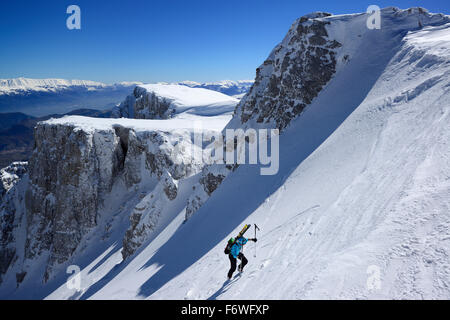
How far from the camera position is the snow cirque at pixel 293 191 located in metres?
5.44

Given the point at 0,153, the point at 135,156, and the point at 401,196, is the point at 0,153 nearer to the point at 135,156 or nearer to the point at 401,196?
the point at 135,156

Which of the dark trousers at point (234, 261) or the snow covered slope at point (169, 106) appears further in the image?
the snow covered slope at point (169, 106)

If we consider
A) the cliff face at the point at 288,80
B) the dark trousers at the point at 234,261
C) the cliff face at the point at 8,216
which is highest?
the cliff face at the point at 288,80

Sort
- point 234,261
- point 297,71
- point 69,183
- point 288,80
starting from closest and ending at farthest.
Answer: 1. point 234,261
2. point 297,71
3. point 288,80
4. point 69,183

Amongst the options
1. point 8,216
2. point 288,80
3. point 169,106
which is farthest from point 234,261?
point 169,106

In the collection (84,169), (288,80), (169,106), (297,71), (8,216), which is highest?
(169,106)

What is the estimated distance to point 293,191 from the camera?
12.0 metres

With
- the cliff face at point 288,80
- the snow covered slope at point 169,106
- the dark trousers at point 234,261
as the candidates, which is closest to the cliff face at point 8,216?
the snow covered slope at point 169,106

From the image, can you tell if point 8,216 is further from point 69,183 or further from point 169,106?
point 169,106

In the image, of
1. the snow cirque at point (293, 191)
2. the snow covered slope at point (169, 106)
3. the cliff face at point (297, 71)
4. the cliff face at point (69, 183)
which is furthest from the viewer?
→ the snow covered slope at point (169, 106)

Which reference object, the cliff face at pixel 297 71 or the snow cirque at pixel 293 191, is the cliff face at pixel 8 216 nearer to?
the snow cirque at pixel 293 191

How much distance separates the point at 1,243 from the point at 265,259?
4763 centimetres
